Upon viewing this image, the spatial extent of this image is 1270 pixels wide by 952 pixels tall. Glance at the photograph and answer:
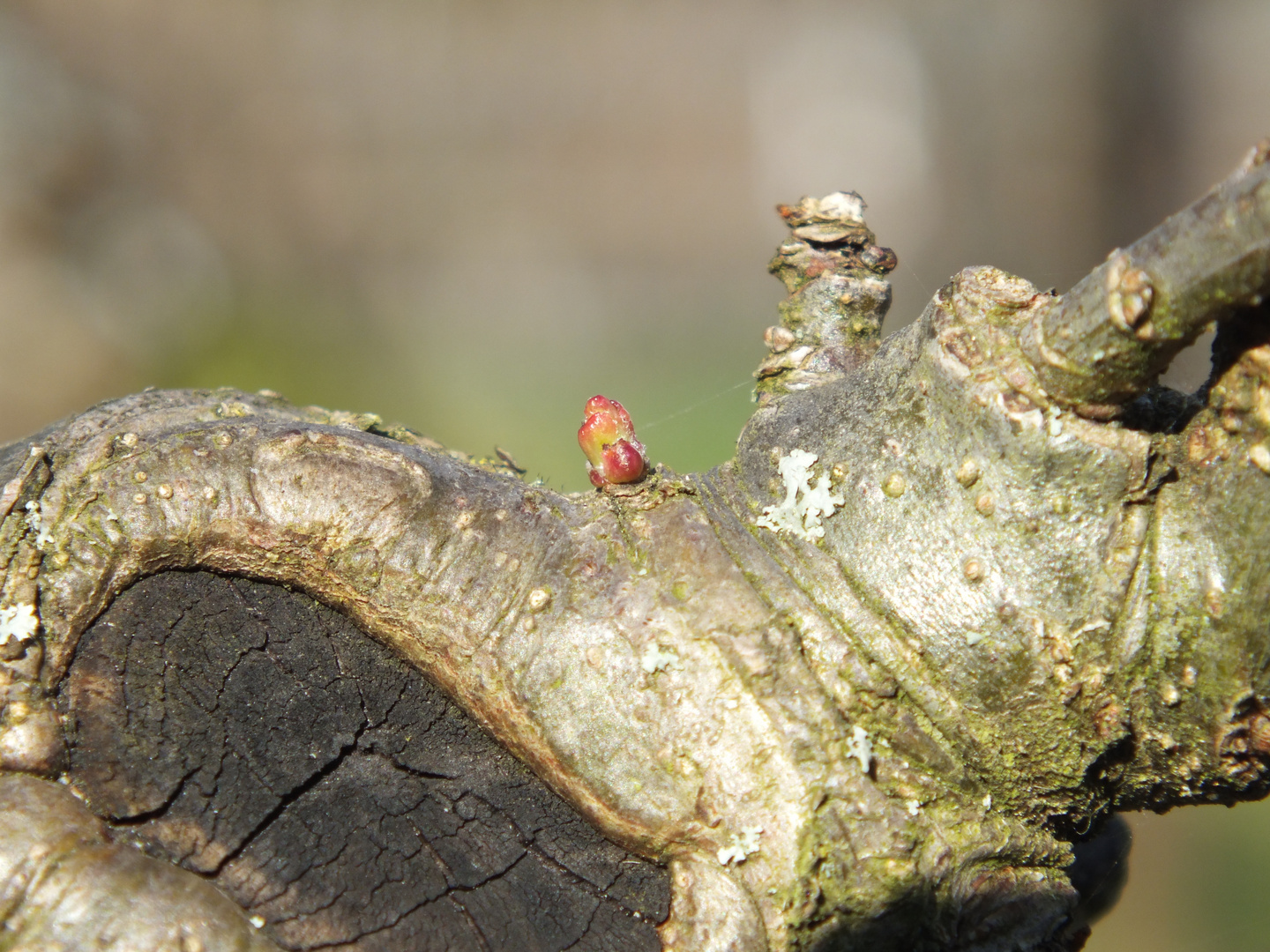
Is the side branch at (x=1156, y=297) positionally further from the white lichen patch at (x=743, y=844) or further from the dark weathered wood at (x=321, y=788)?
the dark weathered wood at (x=321, y=788)

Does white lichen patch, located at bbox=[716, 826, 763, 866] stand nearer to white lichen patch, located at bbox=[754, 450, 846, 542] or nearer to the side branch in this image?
white lichen patch, located at bbox=[754, 450, 846, 542]

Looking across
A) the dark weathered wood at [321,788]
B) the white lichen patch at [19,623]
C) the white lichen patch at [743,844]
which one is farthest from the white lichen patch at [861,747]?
the white lichen patch at [19,623]

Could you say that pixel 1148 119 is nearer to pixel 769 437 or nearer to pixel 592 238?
pixel 592 238

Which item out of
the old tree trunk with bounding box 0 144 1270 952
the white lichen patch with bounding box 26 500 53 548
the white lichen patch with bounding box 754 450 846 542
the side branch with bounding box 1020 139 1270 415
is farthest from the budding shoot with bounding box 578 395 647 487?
the white lichen patch with bounding box 26 500 53 548

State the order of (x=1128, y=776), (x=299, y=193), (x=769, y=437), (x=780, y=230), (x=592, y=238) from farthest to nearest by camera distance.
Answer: (x=780, y=230) < (x=592, y=238) < (x=299, y=193) < (x=769, y=437) < (x=1128, y=776)

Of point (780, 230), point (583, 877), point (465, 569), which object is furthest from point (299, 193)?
point (583, 877)

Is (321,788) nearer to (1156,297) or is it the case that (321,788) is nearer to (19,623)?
(19,623)
